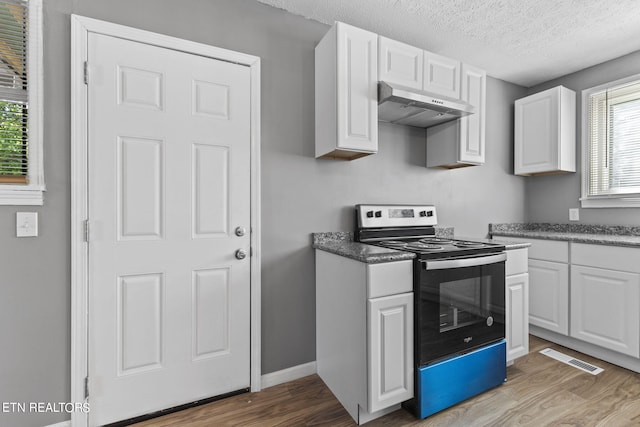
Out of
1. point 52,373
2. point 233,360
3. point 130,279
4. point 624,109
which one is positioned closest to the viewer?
point 52,373

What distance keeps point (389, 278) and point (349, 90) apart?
1151 millimetres

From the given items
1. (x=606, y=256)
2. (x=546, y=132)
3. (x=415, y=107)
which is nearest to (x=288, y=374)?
(x=415, y=107)

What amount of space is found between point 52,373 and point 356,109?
2169 mm

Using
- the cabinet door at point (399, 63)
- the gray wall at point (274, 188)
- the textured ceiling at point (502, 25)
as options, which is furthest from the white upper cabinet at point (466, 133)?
the cabinet door at point (399, 63)

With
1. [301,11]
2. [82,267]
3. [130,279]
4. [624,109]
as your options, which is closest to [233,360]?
[130,279]

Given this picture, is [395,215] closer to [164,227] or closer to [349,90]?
[349,90]

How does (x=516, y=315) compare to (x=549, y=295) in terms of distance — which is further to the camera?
(x=549, y=295)

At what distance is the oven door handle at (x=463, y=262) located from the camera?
1.67 metres

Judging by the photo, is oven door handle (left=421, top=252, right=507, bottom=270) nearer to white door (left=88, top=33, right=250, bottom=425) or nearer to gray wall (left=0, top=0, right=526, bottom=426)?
gray wall (left=0, top=0, right=526, bottom=426)

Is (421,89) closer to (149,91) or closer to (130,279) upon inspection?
(149,91)

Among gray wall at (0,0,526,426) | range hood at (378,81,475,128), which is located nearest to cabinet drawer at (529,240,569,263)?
gray wall at (0,0,526,426)

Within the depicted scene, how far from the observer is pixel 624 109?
8.64 ft

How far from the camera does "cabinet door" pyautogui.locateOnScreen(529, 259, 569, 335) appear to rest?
252 cm

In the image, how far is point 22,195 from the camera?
1440 millimetres
